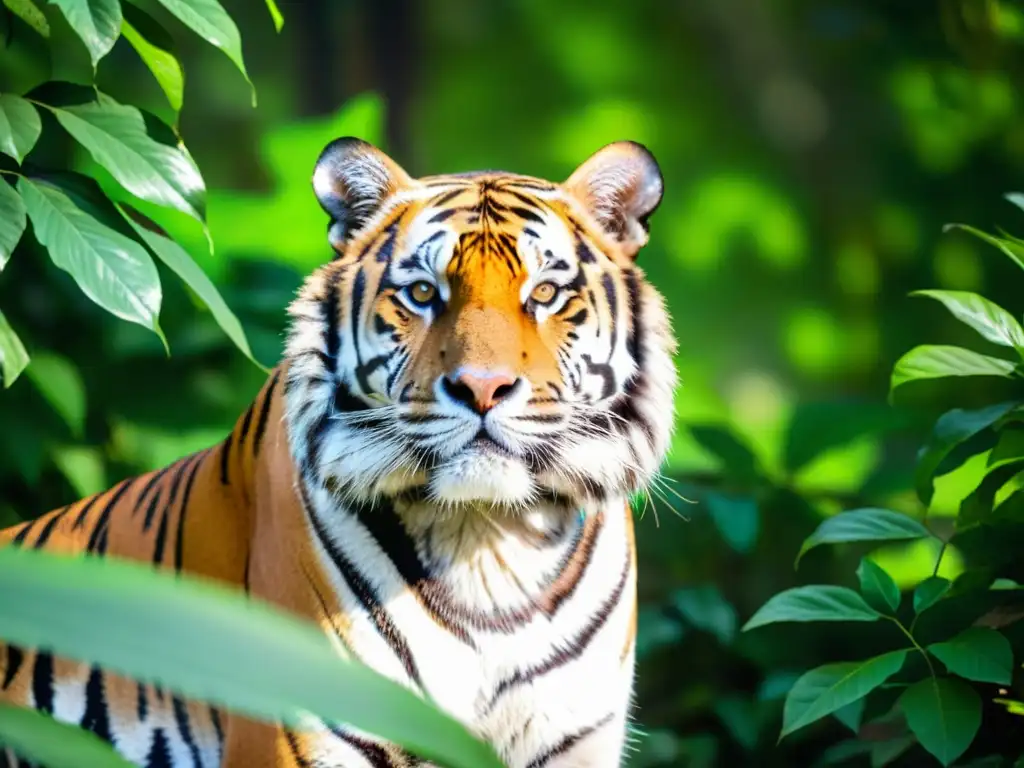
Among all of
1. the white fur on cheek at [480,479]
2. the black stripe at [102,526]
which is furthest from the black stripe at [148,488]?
the white fur on cheek at [480,479]

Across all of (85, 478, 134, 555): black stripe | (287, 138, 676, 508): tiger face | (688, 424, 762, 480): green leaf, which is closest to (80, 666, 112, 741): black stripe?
(85, 478, 134, 555): black stripe

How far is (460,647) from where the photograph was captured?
69.6 inches

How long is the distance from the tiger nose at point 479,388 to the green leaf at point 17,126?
633 millimetres

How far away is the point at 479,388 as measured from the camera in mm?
1587

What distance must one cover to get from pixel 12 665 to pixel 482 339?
3.52ft

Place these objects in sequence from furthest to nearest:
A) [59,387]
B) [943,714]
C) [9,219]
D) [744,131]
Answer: [744,131] < [59,387] < [943,714] < [9,219]

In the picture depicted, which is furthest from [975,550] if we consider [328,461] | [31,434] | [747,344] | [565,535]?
[747,344]

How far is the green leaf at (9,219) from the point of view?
1.67 meters

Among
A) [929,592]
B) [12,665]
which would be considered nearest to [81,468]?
[12,665]

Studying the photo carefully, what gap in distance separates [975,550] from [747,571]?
4.56 feet

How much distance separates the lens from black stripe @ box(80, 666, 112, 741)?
6.79 feet

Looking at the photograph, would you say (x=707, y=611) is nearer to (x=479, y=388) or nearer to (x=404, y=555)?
(x=404, y=555)

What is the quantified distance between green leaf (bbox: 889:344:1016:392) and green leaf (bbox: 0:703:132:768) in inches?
59.2

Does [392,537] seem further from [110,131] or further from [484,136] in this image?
[484,136]
